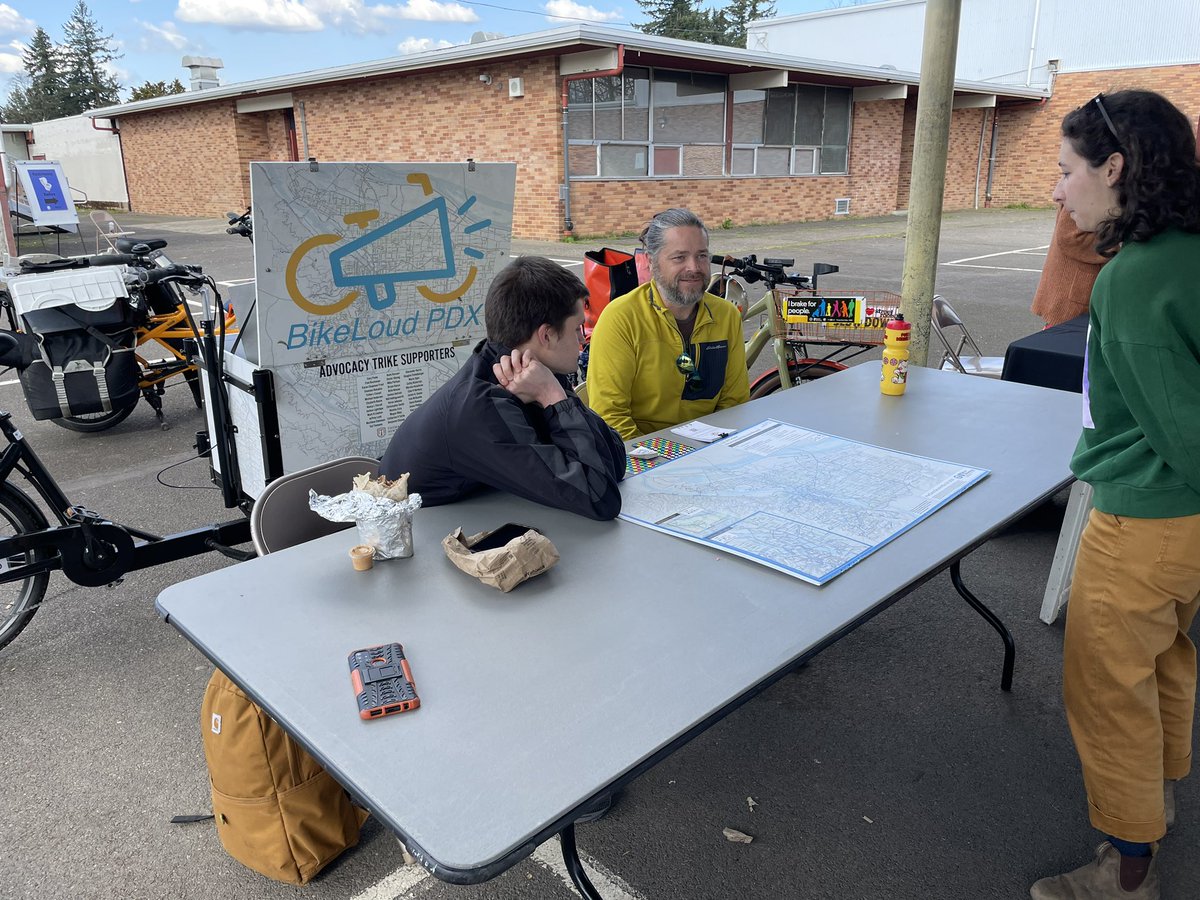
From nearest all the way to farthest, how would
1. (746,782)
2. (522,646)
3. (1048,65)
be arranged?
(522,646) → (746,782) → (1048,65)

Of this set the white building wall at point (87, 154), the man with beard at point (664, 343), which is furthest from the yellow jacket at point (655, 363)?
the white building wall at point (87, 154)

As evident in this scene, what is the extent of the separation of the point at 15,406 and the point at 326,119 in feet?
47.8

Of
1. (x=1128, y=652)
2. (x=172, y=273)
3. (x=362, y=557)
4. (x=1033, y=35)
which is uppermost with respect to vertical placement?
(x=1033, y=35)

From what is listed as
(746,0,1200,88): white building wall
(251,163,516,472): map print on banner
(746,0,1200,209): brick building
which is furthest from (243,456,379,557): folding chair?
(746,0,1200,88): white building wall

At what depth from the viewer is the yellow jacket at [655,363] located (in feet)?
10.5

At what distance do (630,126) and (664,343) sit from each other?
1361 cm

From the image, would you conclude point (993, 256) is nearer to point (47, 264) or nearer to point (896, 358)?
point (896, 358)

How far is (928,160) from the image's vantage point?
17.3ft

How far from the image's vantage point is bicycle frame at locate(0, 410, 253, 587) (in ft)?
9.06

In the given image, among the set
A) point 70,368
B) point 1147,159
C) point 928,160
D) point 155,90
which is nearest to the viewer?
point 1147,159

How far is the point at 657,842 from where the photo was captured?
2217mm

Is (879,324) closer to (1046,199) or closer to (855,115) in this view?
(855,115)

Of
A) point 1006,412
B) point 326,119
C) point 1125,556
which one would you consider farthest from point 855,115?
point 1125,556

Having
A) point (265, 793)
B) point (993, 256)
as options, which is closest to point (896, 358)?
point (265, 793)
